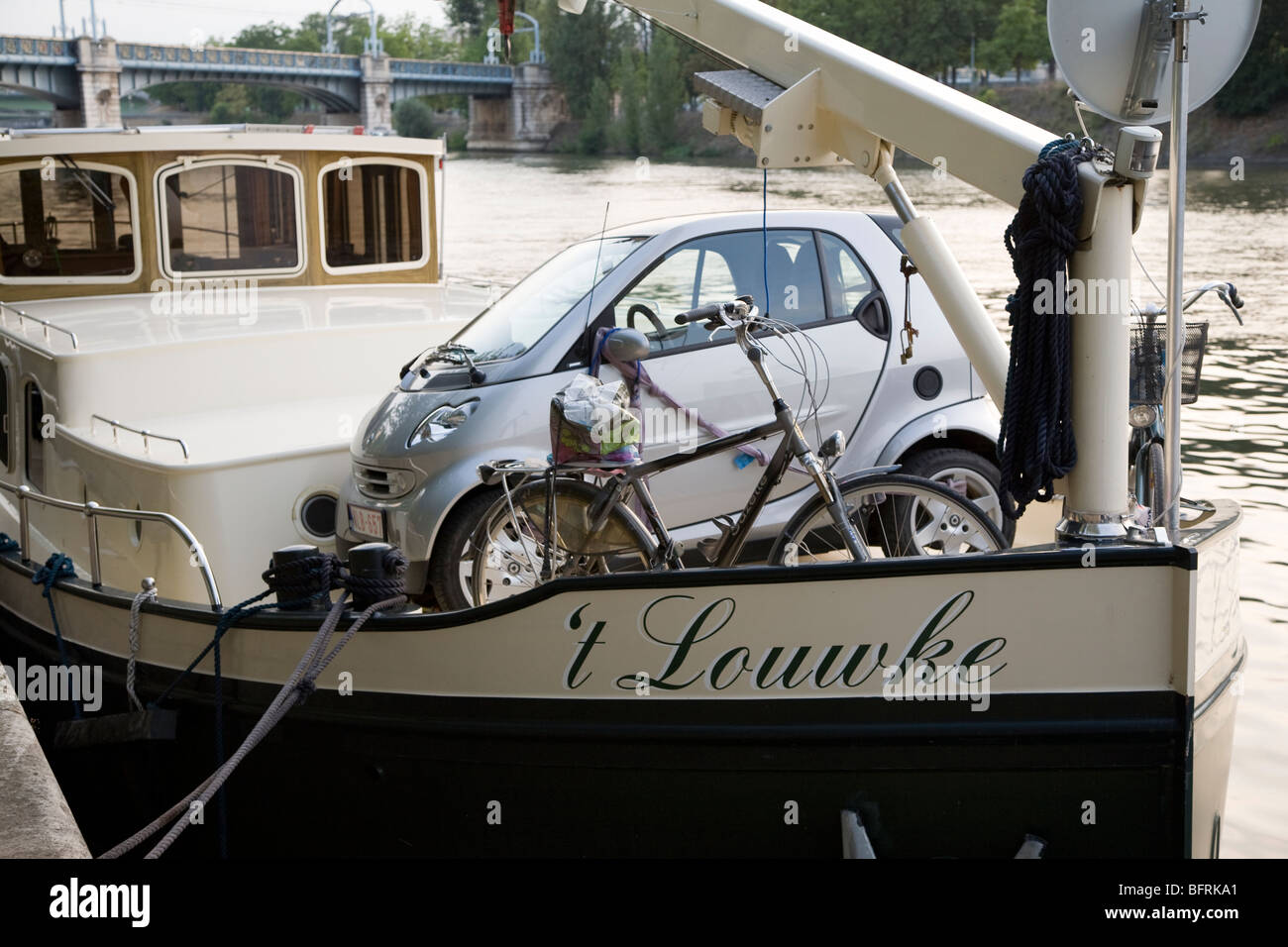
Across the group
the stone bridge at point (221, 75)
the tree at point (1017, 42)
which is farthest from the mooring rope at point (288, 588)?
the stone bridge at point (221, 75)

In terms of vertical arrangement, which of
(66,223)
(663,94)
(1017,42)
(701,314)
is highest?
(1017,42)

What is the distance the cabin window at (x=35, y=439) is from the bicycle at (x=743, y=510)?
8.90ft

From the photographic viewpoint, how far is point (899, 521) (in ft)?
15.0

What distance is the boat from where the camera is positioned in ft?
11.3

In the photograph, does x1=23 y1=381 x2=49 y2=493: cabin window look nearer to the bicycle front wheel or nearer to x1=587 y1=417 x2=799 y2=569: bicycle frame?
x1=587 y1=417 x2=799 y2=569: bicycle frame

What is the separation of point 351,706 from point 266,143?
150 inches

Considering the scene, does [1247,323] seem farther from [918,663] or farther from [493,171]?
[493,171]

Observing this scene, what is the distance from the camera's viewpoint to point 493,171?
5194cm

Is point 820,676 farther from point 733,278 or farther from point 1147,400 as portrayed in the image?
point 733,278

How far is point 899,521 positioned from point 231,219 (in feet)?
13.6

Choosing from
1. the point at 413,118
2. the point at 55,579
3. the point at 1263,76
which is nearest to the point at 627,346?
the point at 55,579

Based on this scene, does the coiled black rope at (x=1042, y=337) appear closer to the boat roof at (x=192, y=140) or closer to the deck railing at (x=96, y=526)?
the deck railing at (x=96, y=526)
